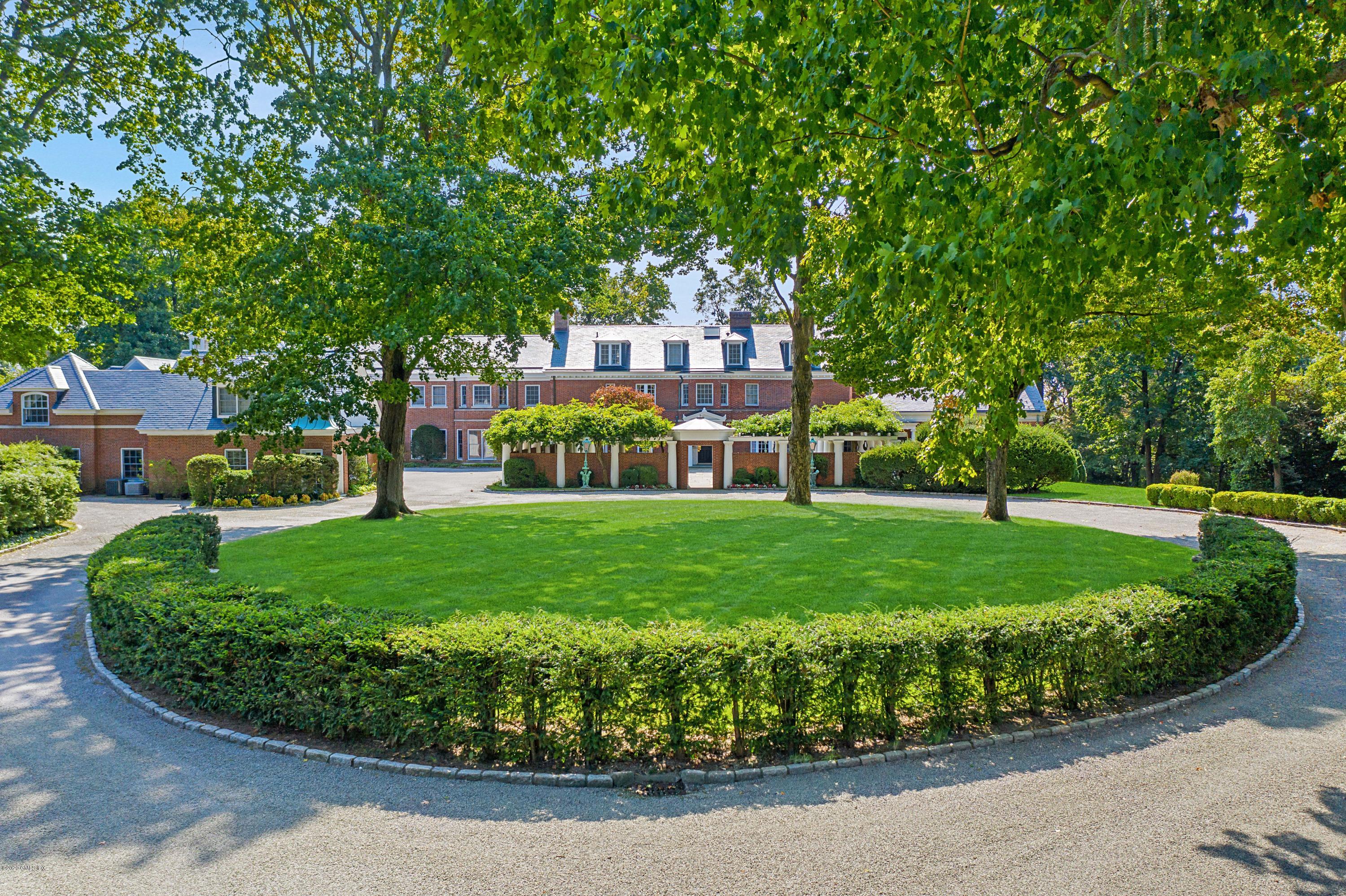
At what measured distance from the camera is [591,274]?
17.0 metres

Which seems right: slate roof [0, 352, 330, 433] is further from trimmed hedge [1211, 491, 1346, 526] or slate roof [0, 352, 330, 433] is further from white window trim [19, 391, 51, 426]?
trimmed hedge [1211, 491, 1346, 526]

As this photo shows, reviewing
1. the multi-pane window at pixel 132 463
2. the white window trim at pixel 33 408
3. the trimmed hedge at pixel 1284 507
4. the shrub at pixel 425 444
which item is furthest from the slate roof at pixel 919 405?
the white window trim at pixel 33 408

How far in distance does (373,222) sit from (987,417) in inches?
545

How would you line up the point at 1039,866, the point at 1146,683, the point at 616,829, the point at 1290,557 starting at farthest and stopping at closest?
the point at 1290,557, the point at 1146,683, the point at 616,829, the point at 1039,866

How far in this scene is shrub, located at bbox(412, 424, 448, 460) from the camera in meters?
48.2

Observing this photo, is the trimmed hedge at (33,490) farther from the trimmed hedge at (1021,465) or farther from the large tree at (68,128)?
the trimmed hedge at (1021,465)

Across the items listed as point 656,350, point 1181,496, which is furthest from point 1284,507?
point 656,350

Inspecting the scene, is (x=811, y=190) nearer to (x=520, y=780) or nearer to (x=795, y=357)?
(x=520, y=780)

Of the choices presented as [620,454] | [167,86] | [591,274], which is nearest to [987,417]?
[591,274]

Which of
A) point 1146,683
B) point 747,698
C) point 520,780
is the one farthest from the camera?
point 1146,683

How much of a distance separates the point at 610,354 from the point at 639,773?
4095 centimetres

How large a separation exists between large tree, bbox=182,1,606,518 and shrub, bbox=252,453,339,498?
7818 mm

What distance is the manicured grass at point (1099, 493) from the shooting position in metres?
27.0

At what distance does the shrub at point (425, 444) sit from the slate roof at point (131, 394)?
1672 centimetres
